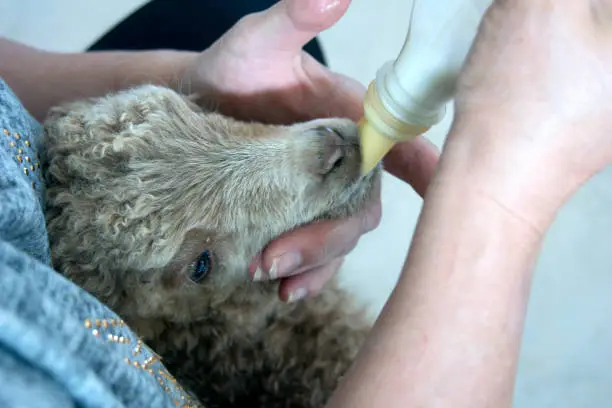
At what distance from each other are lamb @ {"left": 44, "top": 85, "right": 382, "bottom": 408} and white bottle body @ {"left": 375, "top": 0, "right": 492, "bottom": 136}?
0.16m

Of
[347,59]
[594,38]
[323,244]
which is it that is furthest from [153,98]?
[347,59]

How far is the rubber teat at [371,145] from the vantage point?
2.29ft

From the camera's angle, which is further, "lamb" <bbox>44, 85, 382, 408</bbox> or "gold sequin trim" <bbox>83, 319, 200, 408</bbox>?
"lamb" <bbox>44, 85, 382, 408</bbox>

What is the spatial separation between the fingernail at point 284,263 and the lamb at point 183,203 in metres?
0.03

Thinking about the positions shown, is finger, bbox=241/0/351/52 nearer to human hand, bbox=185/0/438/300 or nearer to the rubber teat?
human hand, bbox=185/0/438/300

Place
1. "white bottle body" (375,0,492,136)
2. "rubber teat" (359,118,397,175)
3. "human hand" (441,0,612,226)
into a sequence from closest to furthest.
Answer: "human hand" (441,0,612,226), "white bottle body" (375,0,492,136), "rubber teat" (359,118,397,175)

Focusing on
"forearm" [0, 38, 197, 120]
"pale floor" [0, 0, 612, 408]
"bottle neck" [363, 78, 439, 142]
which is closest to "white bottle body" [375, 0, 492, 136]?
"bottle neck" [363, 78, 439, 142]

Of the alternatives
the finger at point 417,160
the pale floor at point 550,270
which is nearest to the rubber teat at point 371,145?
the finger at point 417,160

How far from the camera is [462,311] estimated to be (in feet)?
1.73

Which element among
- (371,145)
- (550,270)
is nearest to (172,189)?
(371,145)

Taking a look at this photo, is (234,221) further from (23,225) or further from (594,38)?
(594,38)

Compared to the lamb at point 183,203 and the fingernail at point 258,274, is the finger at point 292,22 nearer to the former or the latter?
the lamb at point 183,203

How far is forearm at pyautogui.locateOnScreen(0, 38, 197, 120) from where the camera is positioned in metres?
1.05

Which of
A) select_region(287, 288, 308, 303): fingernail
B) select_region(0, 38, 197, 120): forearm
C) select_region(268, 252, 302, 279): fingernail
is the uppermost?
select_region(0, 38, 197, 120): forearm
